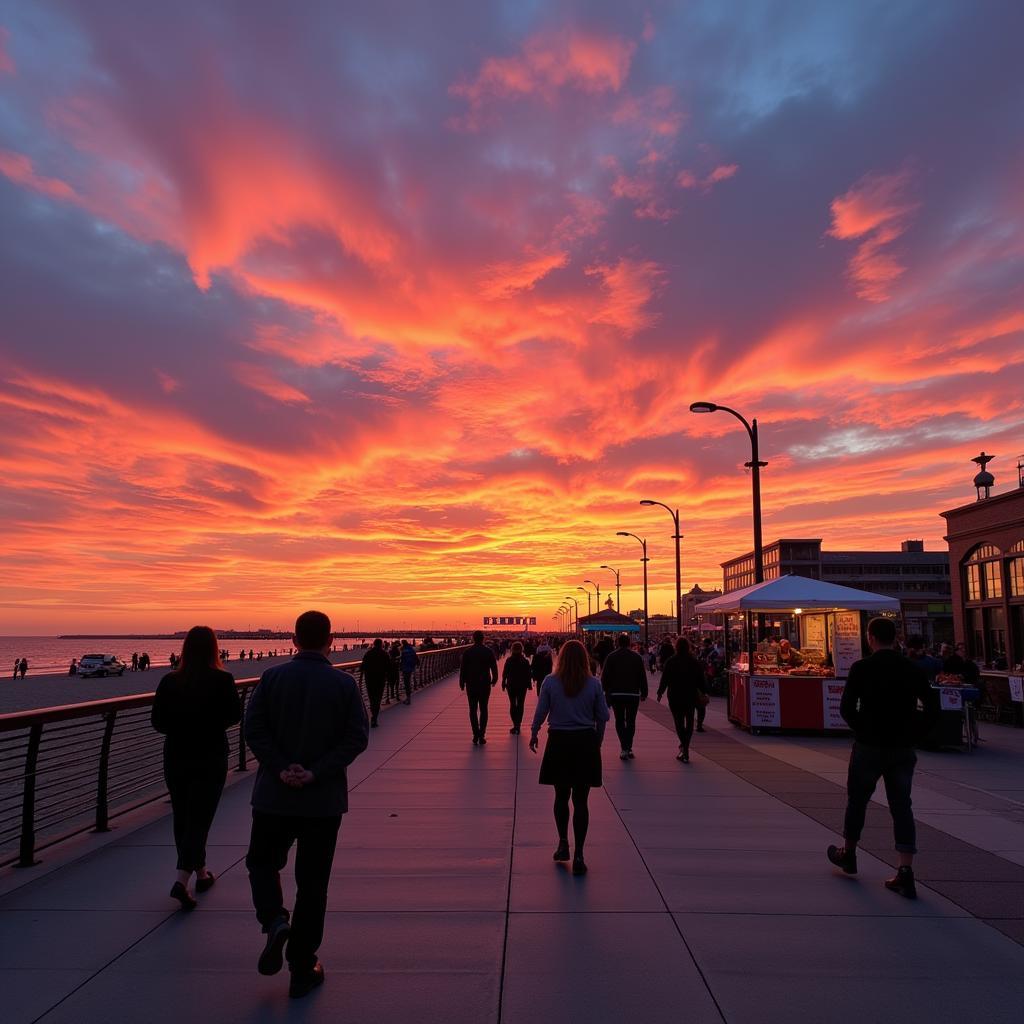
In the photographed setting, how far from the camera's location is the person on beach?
17.3ft

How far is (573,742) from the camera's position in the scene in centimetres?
648

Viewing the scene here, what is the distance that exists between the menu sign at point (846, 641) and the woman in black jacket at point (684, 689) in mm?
5112

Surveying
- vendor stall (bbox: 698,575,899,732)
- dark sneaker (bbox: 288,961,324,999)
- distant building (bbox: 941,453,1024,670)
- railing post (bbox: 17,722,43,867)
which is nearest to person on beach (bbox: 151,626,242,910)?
dark sneaker (bbox: 288,961,324,999)

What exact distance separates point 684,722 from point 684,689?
48 cm

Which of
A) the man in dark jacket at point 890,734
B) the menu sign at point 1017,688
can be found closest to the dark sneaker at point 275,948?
the man in dark jacket at point 890,734

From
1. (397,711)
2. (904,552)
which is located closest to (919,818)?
(397,711)

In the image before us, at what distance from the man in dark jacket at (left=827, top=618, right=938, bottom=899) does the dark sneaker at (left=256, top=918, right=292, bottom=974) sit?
3952 millimetres

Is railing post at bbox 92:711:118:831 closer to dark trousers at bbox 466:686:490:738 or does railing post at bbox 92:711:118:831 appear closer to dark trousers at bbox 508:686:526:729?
dark trousers at bbox 466:686:490:738

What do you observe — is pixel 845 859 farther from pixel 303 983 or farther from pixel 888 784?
pixel 303 983

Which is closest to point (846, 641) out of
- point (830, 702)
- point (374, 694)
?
point (830, 702)

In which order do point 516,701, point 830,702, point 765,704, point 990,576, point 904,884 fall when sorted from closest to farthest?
1. point 904,884
2. point 516,701
3. point 830,702
4. point 765,704
5. point 990,576

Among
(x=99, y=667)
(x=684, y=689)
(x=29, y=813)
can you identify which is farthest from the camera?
(x=99, y=667)

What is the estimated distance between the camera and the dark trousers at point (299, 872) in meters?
4.07

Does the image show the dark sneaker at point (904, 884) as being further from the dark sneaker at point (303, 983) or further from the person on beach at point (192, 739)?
the person on beach at point (192, 739)
